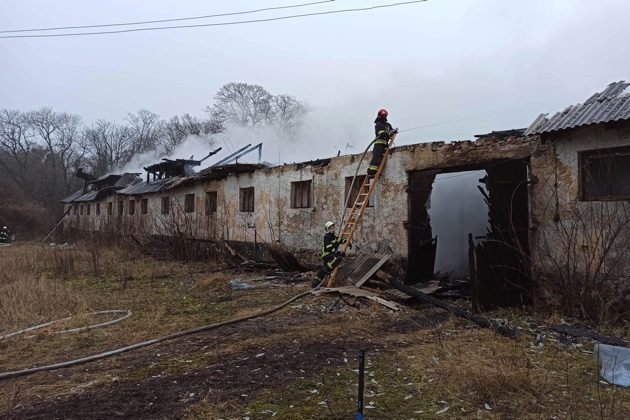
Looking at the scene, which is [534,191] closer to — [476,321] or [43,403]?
[476,321]

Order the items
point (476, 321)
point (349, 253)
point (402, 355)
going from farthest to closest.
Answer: point (349, 253) → point (476, 321) → point (402, 355)

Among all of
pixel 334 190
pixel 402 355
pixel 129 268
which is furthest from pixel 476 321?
pixel 129 268

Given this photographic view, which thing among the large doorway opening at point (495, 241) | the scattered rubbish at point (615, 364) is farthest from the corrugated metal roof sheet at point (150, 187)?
the scattered rubbish at point (615, 364)

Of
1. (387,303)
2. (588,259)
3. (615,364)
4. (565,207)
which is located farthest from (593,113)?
(387,303)

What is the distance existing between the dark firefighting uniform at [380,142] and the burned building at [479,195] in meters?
0.30

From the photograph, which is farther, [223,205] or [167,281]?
[223,205]

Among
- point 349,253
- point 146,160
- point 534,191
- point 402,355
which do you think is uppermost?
point 146,160

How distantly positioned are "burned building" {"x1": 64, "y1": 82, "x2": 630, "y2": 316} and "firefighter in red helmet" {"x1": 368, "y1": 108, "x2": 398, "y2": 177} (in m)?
0.30

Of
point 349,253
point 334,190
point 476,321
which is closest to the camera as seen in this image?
point 476,321

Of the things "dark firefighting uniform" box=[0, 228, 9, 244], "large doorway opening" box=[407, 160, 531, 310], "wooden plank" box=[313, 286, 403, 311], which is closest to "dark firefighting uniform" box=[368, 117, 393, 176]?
"large doorway opening" box=[407, 160, 531, 310]

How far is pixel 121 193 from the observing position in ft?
80.6

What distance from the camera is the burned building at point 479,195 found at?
21.6 feet

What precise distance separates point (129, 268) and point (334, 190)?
6.80 m

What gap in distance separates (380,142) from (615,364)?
641cm
